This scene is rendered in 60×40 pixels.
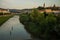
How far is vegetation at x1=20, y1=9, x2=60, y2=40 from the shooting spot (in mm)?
3959

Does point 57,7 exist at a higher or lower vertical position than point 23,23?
higher

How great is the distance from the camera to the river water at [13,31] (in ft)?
12.9

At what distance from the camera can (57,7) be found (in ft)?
13.4

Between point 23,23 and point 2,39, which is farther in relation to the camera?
point 23,23

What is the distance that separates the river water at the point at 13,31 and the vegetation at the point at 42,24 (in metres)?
0.14

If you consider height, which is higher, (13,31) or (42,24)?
(42,24)

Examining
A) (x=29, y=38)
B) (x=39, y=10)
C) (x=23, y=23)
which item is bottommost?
(x=29, y=38)

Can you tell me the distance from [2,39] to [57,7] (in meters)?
1.40

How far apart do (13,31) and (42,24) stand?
66cm

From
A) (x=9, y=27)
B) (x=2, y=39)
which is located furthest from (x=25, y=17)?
(x=2, y=39)

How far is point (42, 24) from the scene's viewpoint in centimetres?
407

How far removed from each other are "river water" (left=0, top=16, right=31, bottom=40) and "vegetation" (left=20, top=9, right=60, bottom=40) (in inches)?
5.7

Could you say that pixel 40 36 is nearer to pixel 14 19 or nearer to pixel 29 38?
pixel 29 38

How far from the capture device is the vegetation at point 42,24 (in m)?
3.96
